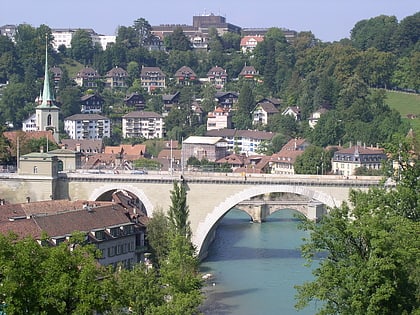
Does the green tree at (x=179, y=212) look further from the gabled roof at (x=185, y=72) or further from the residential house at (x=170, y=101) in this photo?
the gabled roof at (x=185, y=72)

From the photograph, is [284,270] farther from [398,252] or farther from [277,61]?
[277,61]

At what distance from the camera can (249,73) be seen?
89.0 metres

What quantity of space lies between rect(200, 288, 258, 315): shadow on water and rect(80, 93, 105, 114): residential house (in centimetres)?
4888

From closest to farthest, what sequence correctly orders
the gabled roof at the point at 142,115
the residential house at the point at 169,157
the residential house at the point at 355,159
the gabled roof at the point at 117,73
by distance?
the residential house at the point at 355,159 < the residential house at the point at 169,157 < the gabled roof at the point at 142,115 < the gabled roof at the point at 117,73

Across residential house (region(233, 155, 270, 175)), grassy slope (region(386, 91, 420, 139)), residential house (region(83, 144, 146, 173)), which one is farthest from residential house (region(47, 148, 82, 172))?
grassy slope (region(386, 91, 420, 139))

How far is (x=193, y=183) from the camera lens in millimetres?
36781

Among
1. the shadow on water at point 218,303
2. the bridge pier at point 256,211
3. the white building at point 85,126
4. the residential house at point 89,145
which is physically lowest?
the shadow on water at point 218,303

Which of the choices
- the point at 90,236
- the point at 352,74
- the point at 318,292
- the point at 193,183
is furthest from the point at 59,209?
the point at 352,74

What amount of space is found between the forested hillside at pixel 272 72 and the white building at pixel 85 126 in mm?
1518

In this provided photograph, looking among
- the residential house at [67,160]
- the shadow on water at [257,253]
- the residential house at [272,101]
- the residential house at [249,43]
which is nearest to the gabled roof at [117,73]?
the residential house at [272,101]

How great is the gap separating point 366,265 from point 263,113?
57714 mm

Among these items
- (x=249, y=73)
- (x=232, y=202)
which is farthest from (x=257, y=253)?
(x=249, y=73)

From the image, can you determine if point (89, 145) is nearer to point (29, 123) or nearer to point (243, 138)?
point (29, 123)

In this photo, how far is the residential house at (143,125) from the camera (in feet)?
244
